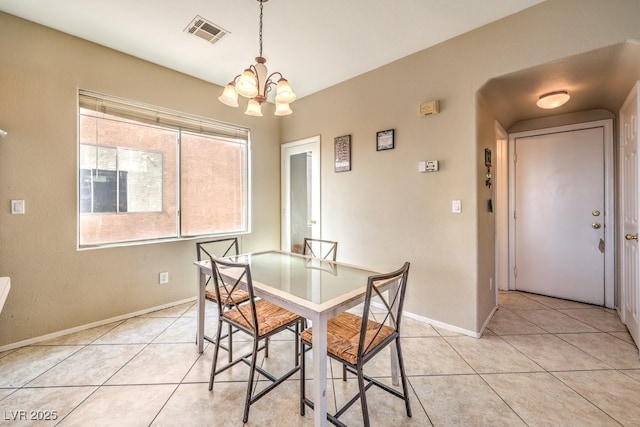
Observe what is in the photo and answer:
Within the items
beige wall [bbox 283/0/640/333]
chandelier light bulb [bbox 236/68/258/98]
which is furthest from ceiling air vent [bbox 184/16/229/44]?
beige wall [bbox 283/0/640/333]

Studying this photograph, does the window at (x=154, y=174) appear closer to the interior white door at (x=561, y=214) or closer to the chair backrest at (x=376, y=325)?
the chair backrest at (x=376, y=325)

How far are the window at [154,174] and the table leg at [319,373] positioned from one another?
262 centimetres

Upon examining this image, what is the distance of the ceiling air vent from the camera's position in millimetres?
2316

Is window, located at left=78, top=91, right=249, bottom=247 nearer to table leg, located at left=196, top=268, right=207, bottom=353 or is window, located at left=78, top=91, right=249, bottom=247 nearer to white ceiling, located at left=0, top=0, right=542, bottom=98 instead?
white ceiling, located at left=0, top=0, right=542, bottom=98

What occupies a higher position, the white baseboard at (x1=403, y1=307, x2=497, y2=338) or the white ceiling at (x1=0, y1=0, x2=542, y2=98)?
the white ceiling at (x1=0, y1=0, x2=542, y2=98)

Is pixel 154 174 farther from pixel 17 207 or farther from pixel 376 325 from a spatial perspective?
pixel 376 325

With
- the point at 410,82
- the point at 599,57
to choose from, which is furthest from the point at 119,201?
the point at 599,57

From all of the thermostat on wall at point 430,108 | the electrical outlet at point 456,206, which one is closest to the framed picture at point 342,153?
the thermostat on wall at point 430,108

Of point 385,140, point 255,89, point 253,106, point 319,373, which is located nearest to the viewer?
point 319,373

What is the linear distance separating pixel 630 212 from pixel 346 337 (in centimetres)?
285

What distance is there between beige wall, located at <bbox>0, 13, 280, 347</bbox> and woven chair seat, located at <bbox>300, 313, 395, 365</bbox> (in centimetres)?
237

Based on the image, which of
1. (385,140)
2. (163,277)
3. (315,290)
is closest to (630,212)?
(385,140)

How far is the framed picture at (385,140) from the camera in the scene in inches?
117

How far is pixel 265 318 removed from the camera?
178cm
